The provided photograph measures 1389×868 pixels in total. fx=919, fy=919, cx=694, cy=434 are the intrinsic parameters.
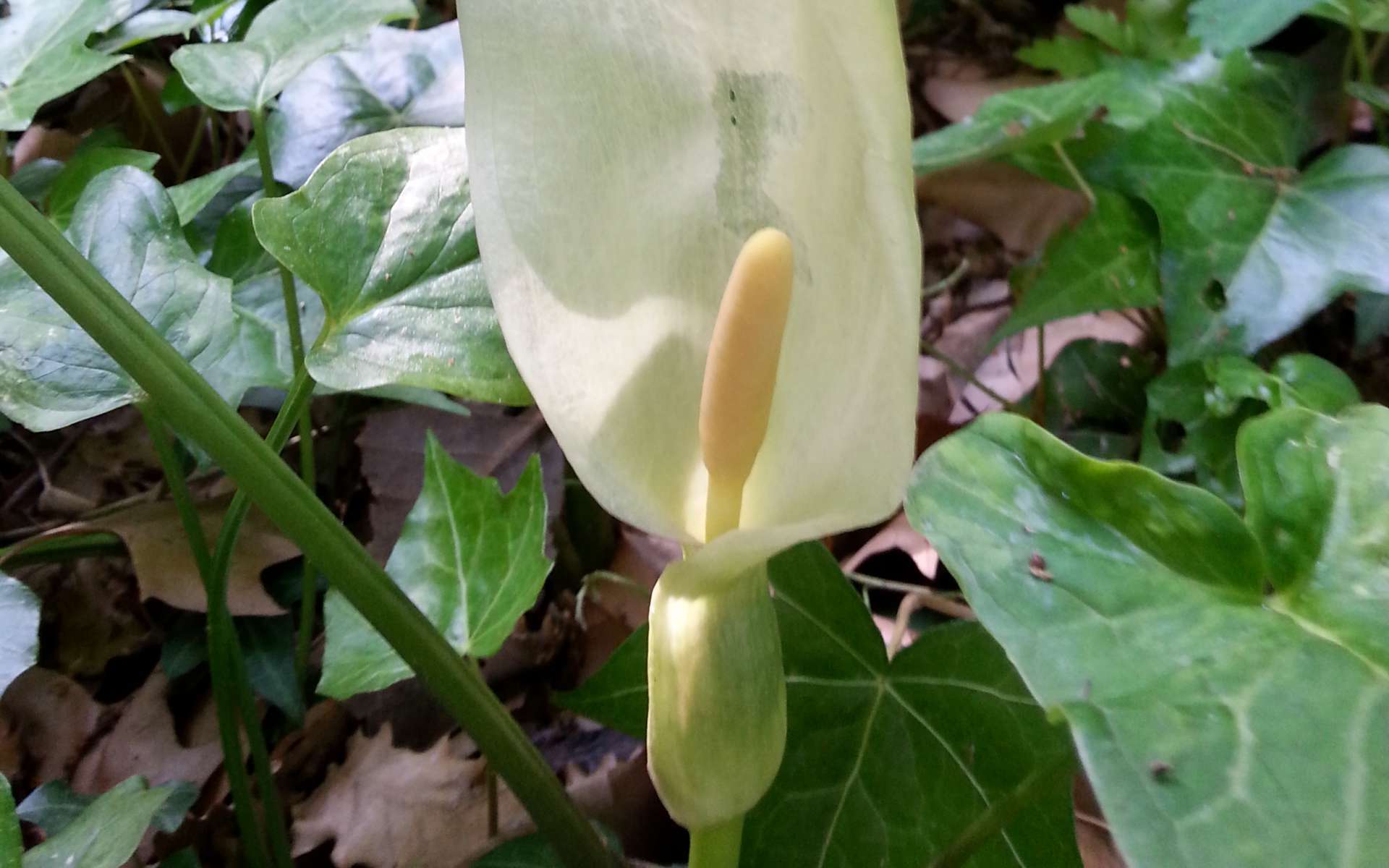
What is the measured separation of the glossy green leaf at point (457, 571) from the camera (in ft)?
1.59

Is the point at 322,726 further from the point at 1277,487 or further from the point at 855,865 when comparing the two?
the point at 1277,487

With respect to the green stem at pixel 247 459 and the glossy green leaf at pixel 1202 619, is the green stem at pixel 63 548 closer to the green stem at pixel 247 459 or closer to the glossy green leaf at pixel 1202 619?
the green stem at pixel 247 459

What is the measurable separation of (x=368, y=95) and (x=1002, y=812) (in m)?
0.68

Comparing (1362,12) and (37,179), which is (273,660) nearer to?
(37,179)

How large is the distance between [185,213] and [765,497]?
0.45m

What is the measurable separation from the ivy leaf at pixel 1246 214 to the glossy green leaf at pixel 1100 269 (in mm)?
20

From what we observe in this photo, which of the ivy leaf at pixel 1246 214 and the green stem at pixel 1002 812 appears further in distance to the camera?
the ivy leaf at pixel 1246 214

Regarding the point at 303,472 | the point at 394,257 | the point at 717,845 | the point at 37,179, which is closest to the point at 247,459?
the point at 394,257

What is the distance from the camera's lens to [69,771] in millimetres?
658

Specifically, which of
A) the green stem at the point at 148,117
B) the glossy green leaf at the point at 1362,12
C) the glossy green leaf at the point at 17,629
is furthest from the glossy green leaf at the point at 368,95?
the glossy green leaf at the point at 1362,12

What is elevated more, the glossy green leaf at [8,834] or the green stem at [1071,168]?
the glossy green leaf at [8,834]

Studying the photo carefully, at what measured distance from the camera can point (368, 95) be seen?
741 mm

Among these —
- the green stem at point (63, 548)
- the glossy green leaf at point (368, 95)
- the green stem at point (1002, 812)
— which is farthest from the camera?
the glossy green leaf at point (368, 95)

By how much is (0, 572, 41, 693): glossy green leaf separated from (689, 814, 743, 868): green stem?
294 millimetres
